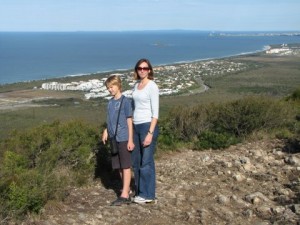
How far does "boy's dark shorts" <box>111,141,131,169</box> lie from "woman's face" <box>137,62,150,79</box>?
0.69 meters

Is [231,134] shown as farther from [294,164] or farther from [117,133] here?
[117,133]

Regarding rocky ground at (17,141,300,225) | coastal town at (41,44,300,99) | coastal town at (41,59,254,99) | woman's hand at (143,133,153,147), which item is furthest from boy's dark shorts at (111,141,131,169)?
coastal town at (41,59,254,99)

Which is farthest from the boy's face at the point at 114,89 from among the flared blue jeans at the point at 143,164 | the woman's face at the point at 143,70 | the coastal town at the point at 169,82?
A: the coastal town at the point at 169,82

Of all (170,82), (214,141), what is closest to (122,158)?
(214,141)

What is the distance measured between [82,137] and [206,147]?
2.29 metres

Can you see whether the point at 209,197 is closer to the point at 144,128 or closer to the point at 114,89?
the point at 144,128

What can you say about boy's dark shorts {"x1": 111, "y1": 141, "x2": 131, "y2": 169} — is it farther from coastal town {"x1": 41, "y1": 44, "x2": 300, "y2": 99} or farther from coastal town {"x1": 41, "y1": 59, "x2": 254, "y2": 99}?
coastal town {"x1": 41, "y1": 59, "x2": 254, "y2": 99}

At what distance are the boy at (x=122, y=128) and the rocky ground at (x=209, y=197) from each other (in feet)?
0.96

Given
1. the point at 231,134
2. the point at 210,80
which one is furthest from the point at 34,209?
the point at 210,80

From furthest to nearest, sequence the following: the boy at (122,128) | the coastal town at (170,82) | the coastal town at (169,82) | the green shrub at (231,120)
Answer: the coastal town at (169,82) < the coastal town at (170,82) < the green shrub at (231,120) < the boy at (122,128)

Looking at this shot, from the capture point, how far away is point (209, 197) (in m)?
4.55

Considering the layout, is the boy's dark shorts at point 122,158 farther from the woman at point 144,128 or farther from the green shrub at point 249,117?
the green shrub at point 249,117

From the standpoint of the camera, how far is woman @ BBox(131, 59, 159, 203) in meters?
4.17

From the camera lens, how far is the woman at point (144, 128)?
4.17m
